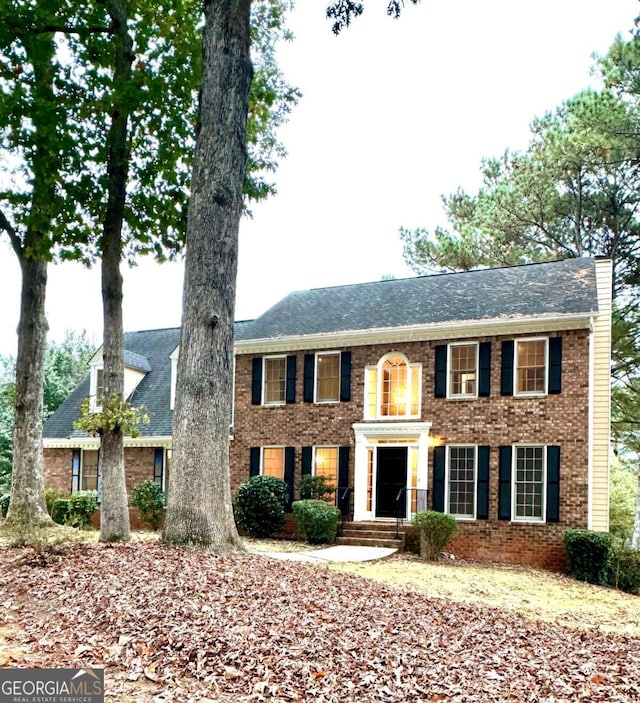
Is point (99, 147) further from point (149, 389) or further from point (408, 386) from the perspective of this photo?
point (149, 389)

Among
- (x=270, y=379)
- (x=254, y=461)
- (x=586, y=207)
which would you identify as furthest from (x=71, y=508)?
(x=586, y=207)

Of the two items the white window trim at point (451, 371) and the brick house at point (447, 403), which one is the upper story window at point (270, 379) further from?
the white window trim at point (451, 371)

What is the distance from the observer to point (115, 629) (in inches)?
219

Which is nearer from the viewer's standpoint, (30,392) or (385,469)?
(30,392)

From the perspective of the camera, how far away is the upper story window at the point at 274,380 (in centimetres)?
1953

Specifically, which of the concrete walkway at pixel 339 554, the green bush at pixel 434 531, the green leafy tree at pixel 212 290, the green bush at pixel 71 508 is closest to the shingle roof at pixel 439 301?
the green bush at pixel 434 531

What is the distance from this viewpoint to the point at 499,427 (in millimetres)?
16578

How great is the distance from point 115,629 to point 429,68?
2645cm

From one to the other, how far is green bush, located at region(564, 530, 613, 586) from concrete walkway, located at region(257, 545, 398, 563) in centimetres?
376

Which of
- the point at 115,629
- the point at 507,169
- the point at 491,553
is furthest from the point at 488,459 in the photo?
the point at 507,169

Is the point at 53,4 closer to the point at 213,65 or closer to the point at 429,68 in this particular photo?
the point at 213,65

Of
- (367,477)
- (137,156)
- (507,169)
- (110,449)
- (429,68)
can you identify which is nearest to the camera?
(110,449)

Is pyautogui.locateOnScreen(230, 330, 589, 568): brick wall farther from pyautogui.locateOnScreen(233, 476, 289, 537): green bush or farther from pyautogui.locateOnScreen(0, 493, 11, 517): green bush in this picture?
pyautogui.locateOnScreen(0, 493, 11, 517): green bush

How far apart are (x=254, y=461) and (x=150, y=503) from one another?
122 inches
